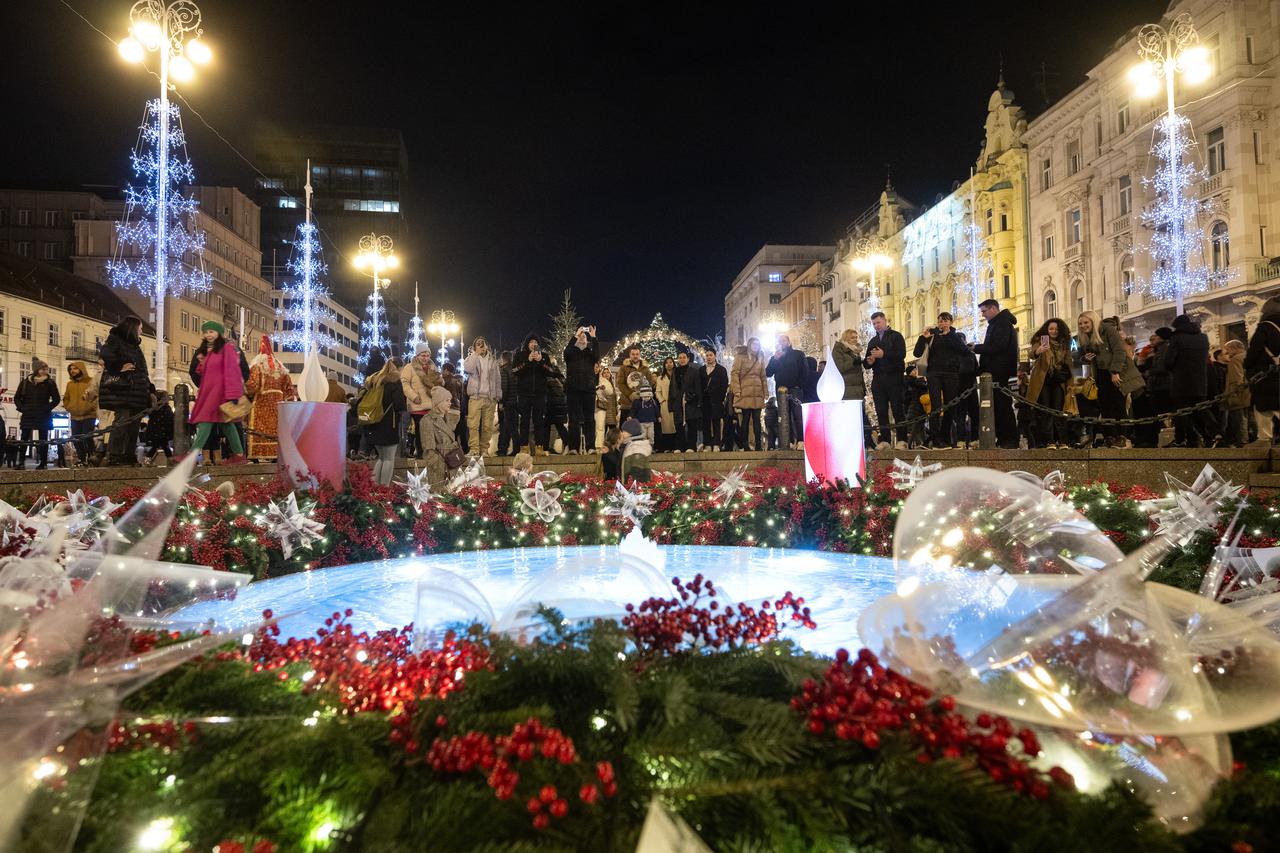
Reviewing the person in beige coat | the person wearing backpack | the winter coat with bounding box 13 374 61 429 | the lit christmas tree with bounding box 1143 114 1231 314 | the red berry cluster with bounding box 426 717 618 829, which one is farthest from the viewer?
the lit christmas tree with bounding box 1143 114 1231 314

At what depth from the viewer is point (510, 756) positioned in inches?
55.6

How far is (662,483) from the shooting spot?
7922 mm

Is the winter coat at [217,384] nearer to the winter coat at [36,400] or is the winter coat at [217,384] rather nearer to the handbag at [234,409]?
the handbag at [234,409]

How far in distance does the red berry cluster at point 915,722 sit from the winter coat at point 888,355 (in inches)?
414

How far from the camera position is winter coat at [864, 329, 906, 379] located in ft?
38.3

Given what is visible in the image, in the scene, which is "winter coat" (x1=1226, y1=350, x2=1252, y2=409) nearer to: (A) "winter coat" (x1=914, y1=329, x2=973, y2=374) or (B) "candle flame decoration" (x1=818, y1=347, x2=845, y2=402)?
(A) "winter coat" (x1=914, y1=329, x2=973, y2=374)

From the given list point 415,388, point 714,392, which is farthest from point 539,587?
point 714,392

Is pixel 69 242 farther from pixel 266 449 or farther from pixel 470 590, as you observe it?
pixel 470 590

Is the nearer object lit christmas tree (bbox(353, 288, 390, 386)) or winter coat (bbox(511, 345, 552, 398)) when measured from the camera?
winter coat (bbox(511, 345, 552, 398))

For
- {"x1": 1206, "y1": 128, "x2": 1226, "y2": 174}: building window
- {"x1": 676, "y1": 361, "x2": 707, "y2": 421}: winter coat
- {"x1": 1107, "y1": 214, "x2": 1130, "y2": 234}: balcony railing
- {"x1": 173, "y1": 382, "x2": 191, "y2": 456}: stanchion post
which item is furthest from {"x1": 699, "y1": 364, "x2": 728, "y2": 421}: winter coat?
{"x1": 1107, "y1": 214, "x2": 1130, "y2": 234}: balcony railing

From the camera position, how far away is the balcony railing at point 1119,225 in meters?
33.5

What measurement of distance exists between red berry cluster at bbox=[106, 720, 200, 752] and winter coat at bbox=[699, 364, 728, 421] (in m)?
12.6

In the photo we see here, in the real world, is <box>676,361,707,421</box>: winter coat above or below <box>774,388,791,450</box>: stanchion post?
above

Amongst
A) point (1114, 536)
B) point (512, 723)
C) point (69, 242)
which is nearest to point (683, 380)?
point (1114, 536)
